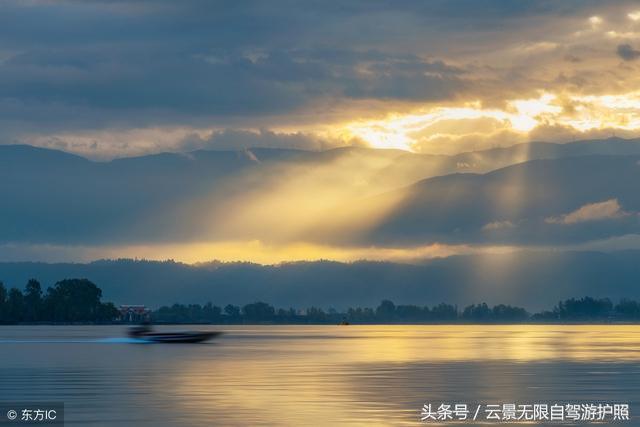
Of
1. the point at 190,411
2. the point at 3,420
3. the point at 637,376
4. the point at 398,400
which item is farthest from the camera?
the point at 637,376

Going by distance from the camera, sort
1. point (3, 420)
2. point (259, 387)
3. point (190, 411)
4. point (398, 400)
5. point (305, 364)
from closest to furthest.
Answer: point (3, 420) < point (190, 411) < point (398, 400) < point (259, 387) < point (305, 364)

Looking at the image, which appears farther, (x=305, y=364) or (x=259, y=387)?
(x=305, y=364)

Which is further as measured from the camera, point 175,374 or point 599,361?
point 599,361

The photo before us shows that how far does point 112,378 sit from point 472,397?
→ 115 ft

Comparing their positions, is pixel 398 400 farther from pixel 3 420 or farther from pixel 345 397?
pixel 3 420

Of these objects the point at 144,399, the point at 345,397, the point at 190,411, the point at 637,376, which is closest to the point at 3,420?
the point at 190,411

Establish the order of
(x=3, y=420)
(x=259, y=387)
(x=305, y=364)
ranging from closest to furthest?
(x=3, y=420) < (x=259, y=387) < (x=305, y=364)

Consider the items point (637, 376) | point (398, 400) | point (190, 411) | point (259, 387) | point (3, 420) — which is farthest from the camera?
point (637, 376)

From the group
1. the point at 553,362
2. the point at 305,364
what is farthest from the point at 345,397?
the point at 553,362

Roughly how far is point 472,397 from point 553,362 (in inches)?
2250

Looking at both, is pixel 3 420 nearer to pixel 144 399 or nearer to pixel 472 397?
pixel 144 399

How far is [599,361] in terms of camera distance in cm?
13900

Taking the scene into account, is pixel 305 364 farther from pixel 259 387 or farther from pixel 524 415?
pixel 524 415

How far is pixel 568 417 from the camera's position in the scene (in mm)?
69688
